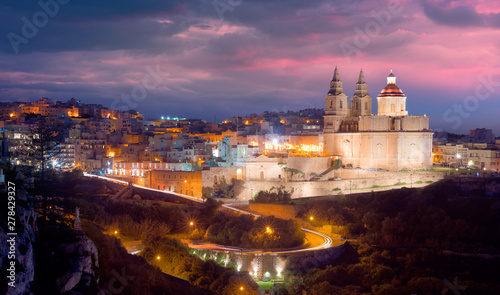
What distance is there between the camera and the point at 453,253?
76.5ft

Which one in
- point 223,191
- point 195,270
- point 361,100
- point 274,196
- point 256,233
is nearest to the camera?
point 195,270

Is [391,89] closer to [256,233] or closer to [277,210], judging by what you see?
[277,210]

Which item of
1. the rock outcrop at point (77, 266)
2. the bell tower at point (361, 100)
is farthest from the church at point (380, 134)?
the rock outcrop at point (77, 266)

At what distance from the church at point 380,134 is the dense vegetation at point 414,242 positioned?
18.2 feet

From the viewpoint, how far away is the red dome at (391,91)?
38.3 m

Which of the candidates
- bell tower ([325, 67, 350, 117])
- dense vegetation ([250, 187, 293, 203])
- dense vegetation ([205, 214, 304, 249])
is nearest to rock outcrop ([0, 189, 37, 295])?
dense vegetation ([205, 214, 304, 249])

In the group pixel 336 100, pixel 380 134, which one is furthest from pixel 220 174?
pixel 380 134

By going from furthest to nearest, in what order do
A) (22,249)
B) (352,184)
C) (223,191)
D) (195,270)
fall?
(223,191)
(352,184)
(195,270)
(22,249)

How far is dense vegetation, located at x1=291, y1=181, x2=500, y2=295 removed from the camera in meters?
20.2

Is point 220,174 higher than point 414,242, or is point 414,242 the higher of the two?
point 220,174

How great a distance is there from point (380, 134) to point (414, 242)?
1255 cm

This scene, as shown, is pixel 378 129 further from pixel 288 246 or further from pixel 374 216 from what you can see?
pixel 288 246

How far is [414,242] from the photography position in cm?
2498

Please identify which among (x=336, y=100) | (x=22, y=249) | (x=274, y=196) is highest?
(x=336, y=100)
